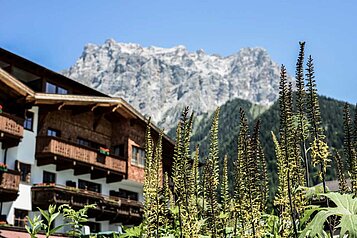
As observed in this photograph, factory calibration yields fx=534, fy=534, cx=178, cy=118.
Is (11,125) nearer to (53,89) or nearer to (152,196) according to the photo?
(53,89)

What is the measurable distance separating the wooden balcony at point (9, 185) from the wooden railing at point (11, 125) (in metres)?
2.47

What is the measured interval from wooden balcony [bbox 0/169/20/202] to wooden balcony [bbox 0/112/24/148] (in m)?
2.22

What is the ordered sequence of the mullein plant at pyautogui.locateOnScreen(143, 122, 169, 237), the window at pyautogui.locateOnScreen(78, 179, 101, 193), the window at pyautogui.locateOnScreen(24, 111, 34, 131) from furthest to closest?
the window at pyautogui.locateOnScreen(78, 179, 101, 193)
the window at pyautogui.locateOnScreen(24, 111, 34, 131)
the mullein plant at pyautogui.locateOnScreen(143, 122, 169, 237)

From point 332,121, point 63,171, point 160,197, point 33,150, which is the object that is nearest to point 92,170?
point 63,171

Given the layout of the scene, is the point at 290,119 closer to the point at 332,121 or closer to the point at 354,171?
the point at 354,171

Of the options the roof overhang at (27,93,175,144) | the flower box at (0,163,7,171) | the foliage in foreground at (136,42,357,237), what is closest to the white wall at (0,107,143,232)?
the roof overhang at (27,93,175,144)

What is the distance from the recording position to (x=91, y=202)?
40094 mm

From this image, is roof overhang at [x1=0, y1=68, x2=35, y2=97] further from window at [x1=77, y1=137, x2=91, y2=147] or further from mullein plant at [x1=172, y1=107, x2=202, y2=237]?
mullein plant at [x1=172, y1=107, x2=202, y2=237]

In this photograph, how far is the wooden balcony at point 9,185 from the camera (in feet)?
105

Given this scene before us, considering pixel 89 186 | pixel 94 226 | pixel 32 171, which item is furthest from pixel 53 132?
pixel 94 226

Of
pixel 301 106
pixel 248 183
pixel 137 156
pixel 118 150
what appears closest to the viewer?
pixel 248 183

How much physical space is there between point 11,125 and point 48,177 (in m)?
6.81

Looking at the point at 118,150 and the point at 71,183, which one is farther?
the point at 118,150

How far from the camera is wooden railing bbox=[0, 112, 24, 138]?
32.8 meters
